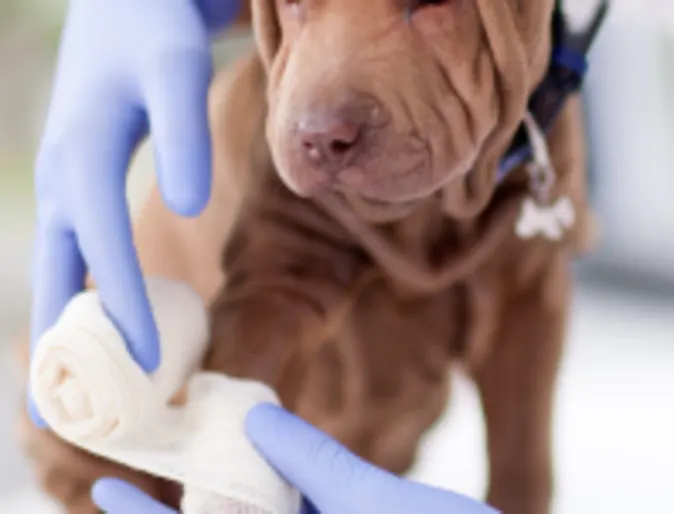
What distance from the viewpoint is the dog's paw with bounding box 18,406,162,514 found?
86cm

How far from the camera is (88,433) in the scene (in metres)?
0.64

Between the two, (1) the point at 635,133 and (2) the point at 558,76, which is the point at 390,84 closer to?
(2) the point at 558,76

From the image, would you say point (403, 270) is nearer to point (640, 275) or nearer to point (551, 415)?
point (551, 415)

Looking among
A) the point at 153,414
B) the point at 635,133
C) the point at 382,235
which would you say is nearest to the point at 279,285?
the point at 382,235

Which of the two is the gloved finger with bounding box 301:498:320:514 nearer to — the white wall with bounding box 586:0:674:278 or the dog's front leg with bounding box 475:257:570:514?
the dog's front leg with bounding box 475:257:570:514

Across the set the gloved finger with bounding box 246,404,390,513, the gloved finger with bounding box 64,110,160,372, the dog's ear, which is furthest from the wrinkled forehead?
the gloved finger with bounding box 246,404,390,513

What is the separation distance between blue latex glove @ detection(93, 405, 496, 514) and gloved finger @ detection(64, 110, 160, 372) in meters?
0.09

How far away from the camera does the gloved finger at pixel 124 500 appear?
28.3 inches

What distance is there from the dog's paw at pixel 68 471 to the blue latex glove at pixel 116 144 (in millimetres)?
84

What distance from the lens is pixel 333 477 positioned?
0.66 meters

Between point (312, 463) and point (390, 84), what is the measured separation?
0.23 metres

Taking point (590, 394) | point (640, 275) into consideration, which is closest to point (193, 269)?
point (590, 394)

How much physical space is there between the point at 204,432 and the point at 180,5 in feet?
0.98

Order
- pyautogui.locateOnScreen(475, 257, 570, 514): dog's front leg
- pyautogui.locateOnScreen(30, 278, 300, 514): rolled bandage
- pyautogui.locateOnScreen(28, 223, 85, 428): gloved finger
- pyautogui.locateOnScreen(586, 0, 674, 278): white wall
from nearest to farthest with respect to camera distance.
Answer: pyautogui.locateOnScreen(30, 278, 300, 514): rolled bandage
pyautogui.locateOnScreen(28, 223, 85, 428): gloved finger
pyautogui.locateOnScreen(475, 257, 570, 514): dog's front leg
pyautogui.locateOnScreen(586, 0, 674, 278): white wall
